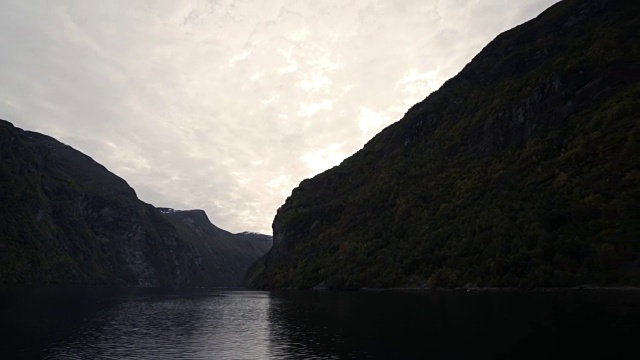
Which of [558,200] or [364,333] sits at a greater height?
[558,200]

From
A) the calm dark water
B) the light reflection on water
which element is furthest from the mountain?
the light reflection on water

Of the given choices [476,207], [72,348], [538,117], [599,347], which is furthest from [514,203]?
[72,348]

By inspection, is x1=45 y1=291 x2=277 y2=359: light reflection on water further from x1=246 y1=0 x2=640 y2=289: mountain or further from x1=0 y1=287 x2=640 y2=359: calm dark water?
x1=246 y1=0 x2=640 y2=289: mountain

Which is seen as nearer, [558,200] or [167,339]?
[167,339]

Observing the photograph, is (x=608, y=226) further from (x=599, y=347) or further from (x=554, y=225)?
(x=599, y=347)

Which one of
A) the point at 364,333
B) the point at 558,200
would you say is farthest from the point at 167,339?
the point at 558,200

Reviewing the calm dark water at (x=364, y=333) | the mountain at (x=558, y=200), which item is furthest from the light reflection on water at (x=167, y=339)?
the mountain at (x=558, y=200)

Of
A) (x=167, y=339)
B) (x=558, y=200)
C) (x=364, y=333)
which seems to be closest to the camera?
(x=364, y=333)

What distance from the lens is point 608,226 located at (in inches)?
4678

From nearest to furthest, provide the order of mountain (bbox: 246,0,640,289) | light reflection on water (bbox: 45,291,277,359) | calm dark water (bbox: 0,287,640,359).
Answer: calm dark water (bbox: 0,287,640,359) < light reflection on water (bbox: 45,291,277,359) < mountain (bbox: 246,0,640,289)

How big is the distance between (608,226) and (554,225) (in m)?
15.5

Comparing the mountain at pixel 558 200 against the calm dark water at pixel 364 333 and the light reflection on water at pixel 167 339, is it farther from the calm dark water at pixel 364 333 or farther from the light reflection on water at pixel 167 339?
the light reflection on water at pixel 167 339

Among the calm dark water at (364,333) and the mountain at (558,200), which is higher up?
the mountain at (558,200)

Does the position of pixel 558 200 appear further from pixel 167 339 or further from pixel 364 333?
pixel 167 339
